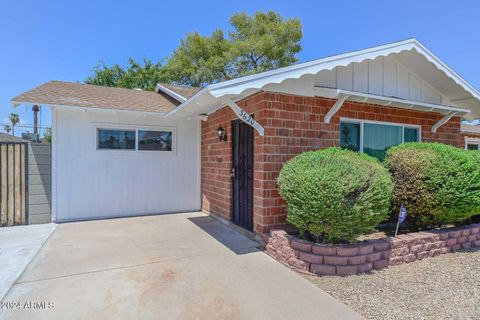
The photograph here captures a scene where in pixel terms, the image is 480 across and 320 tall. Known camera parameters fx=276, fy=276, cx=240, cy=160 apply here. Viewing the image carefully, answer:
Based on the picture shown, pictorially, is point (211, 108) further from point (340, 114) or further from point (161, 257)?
point (161, 257)

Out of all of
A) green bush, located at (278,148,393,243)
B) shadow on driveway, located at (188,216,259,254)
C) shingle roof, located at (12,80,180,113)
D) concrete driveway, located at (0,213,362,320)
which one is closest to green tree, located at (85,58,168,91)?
shingle roof, located at (12,80,180,113)

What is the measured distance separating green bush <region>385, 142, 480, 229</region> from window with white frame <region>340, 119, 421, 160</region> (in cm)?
108

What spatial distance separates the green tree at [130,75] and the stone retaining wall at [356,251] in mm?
20591

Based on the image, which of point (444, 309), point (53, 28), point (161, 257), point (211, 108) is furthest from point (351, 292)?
point (53, 28)

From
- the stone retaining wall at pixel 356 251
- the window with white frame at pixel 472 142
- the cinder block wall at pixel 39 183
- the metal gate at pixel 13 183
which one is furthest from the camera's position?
the window with white frame at pixel 472 142

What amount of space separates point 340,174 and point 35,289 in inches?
167

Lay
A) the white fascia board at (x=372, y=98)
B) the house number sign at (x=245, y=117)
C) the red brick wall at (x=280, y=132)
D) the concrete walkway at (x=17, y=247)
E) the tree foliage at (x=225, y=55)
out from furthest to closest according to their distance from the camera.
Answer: the tree foliage at (x=225, y=55)
the white fascia board at (x=372, y=98)
the red brick wall at (x=280, y=132)
the house number sign at (x=245, y=117)
the concrete walkway at (x=17, y=247)

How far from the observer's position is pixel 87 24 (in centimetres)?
1243

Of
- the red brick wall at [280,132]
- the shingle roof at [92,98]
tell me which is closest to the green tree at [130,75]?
the shingle roof at [92,98]

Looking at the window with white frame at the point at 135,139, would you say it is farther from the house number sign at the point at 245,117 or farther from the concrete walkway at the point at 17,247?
the house number sign at the point at 245,117

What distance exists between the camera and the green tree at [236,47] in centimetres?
2089

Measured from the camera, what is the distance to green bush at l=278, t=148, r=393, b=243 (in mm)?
3812

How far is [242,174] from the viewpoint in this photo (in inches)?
240

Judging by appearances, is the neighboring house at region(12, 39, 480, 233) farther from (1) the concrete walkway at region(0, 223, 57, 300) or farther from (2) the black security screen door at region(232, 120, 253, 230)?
(1) the concrete walkway at region(0, 223, 57, 300)
